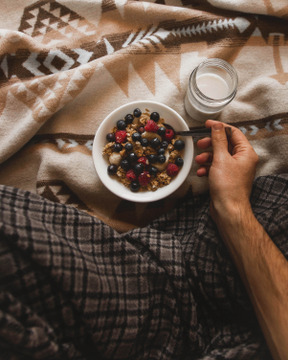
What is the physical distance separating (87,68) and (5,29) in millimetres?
270

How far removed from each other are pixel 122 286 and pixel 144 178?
0.27 meters

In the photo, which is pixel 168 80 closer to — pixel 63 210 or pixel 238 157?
pixel 238 157

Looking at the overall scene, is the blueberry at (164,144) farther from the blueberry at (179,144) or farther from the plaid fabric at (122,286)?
the plaid fabric at (122,286)

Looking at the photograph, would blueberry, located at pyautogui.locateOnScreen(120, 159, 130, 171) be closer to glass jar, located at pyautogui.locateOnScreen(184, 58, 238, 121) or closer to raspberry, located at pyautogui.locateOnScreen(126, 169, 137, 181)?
raspberry, located at pyautogui.locateOnScreen(126, 169, 137, 181)

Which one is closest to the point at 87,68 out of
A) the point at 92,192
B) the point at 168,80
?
the point at 168,80

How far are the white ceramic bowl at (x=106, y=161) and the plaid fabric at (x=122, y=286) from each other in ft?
0.32

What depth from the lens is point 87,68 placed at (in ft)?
2.84

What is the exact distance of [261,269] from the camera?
700 millimetres

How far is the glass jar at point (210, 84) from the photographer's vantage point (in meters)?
0.81

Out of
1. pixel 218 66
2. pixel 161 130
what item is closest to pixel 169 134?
pixel 161 130

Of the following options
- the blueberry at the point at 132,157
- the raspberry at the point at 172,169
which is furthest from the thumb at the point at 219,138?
the blueberry at the point at 132,157

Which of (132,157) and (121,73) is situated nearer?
(132,157)

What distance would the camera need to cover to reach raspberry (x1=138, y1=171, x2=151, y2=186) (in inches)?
31.3

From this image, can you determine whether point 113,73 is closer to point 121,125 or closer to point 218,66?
point 121,125
